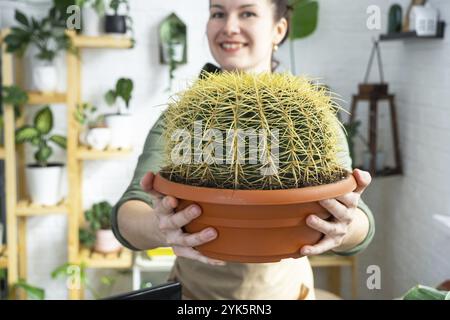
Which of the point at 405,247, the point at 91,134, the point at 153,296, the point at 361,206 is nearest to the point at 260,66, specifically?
the point at 361,206

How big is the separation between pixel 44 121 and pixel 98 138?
20 centimetres

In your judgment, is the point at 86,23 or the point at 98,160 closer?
the point at 86,23

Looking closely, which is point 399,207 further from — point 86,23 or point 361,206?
point 86,23

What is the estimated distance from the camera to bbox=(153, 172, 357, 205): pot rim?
16.8 inches

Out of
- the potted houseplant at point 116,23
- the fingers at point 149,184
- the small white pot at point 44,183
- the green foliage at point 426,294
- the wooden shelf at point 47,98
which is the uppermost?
the potted houseplant at point 116,23

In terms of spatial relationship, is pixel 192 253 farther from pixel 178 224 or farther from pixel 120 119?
pixel 120 119

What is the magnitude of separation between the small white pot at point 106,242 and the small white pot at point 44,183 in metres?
0.19

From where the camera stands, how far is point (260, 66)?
700 mm

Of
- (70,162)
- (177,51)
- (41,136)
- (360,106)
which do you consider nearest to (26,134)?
(41,136)

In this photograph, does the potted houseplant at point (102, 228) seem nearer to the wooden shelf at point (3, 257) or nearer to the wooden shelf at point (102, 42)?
the wooden shelf at point (3, 257)

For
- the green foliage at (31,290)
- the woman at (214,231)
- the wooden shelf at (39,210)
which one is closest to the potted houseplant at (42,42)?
the wooden shelf at (39,210)

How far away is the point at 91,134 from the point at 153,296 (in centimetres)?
123

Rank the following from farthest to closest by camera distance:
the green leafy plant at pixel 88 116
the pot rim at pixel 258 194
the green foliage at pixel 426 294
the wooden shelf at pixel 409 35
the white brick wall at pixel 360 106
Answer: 1. the green leafy plant at pixel 88 116
2. the white brick wall at pixel 360 106
3. the wooden shelf at pixel 409 35
4. the green foliage at pixel 426 294
5. the pot rim at pixel 258 194

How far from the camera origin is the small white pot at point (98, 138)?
166cm
